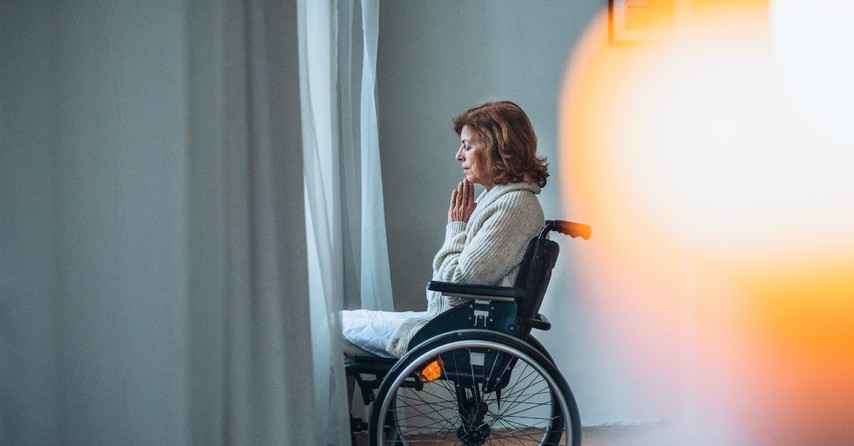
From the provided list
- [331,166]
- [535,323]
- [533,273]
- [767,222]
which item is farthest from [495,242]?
[767,222]

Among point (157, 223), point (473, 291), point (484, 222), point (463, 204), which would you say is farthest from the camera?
point (463, 204)

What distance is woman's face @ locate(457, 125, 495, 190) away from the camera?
251 centimetres

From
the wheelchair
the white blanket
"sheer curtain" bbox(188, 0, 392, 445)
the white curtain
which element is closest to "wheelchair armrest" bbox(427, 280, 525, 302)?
the wheelchair

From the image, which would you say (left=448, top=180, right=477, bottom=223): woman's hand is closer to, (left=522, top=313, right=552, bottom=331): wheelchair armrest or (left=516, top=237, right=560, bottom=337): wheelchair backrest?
(left=516, top=237, right=560, bottom=337): wheelchair backrest

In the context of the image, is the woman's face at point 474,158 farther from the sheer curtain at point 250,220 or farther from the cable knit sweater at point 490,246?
the sheer curtain at point 250,220

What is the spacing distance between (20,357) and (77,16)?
20.8 inches

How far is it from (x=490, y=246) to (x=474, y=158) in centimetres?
38

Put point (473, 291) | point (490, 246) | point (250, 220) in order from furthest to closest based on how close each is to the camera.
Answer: point (490, 246) < point (473, 291) < point (250, 220)

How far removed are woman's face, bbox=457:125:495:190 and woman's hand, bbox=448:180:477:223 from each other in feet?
0.26

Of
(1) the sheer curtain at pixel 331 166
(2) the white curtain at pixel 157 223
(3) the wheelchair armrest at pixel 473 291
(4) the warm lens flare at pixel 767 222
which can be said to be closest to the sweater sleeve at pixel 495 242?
(3) the wheelchair armrest at pixel 473 291

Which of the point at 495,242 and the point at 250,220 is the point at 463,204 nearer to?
the point at 495,242

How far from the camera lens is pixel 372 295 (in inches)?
113

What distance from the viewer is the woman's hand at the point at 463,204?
2.62m

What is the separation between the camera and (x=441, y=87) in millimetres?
3150
